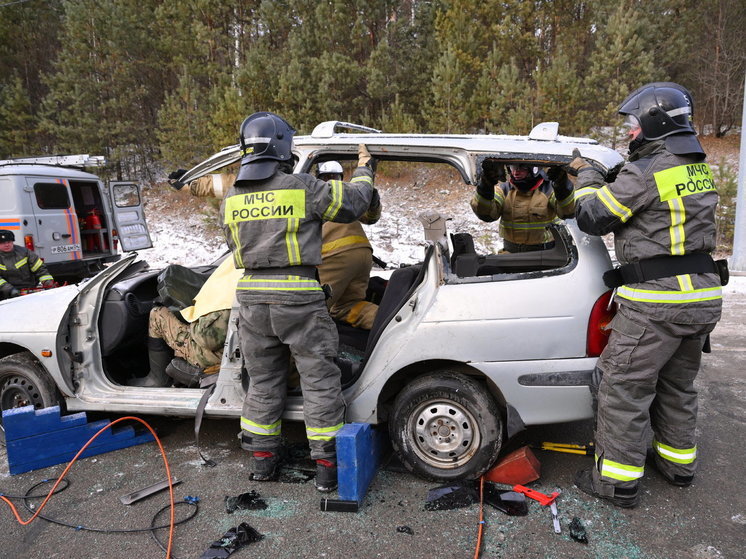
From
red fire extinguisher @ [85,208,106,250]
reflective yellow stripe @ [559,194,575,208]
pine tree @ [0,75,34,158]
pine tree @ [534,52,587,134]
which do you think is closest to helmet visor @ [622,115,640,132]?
reflective yellow stripe @ [559,194,575,208]

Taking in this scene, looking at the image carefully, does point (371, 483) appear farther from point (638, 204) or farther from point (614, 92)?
point (614, 92)

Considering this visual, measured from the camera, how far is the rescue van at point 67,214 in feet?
30.1

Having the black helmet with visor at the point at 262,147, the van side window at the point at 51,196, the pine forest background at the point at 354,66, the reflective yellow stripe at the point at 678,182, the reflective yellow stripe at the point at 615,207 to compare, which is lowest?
the reflective yellow stripe at the point at 615,207

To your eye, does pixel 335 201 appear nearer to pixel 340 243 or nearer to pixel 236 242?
pixel 236 242

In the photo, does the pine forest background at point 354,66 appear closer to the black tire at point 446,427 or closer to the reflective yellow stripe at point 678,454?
the reflective yellow stripe at point 678,454

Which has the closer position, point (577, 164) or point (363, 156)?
point (577, 164)

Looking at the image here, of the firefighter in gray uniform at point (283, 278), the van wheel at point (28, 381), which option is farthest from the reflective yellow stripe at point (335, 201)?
the van wheel at point (28, 381)

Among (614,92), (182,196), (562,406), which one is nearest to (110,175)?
(182,196)

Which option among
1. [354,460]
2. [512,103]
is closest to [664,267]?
[354,460]

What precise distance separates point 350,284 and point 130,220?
8.77m

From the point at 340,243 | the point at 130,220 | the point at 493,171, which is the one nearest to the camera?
the point at 493,171

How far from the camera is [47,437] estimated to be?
11.3ft

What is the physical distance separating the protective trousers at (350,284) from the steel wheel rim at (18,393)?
2.12m

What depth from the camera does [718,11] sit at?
1564 cm
